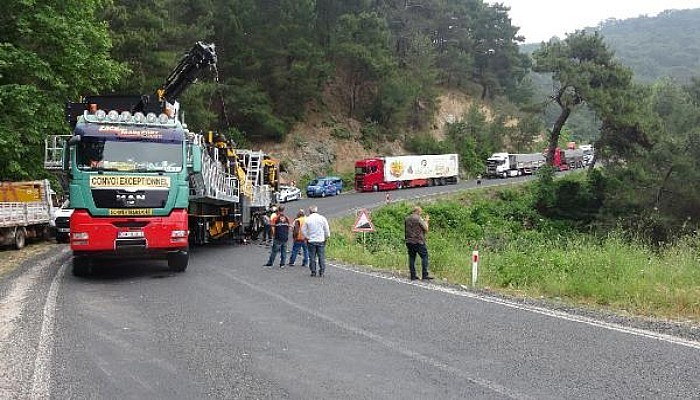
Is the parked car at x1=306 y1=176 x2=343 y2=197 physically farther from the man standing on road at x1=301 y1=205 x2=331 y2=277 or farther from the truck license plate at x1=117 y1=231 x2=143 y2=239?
the truck license plate at x1=117 y1=231 x2=143 y2=239

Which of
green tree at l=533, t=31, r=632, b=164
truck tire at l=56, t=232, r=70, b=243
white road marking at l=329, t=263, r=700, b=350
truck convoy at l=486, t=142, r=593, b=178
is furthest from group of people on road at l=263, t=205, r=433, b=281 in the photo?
truck convoy at l=486, t=142, r=593, b=178

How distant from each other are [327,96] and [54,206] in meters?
41.1

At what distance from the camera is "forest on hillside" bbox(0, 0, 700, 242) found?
86.0 ft

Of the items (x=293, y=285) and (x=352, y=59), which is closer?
(x=293, y=285)

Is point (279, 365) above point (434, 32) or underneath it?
underneath

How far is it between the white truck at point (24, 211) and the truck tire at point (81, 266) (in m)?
8.84

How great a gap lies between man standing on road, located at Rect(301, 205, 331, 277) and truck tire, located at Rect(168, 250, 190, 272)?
116 inches

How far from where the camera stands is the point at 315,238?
49.2 ft

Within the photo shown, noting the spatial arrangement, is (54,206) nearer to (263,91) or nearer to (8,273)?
(8,273)

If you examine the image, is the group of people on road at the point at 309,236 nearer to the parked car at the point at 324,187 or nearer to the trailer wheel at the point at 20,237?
the trailer wheel at the point at 20,237

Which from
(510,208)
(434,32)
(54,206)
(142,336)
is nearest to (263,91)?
(510,208)

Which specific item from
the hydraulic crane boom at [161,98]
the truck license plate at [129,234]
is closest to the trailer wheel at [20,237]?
the hydraulic crane boom at [161,98]

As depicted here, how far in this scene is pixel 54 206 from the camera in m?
28.4

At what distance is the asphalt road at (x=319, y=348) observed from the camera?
6.17 meters
